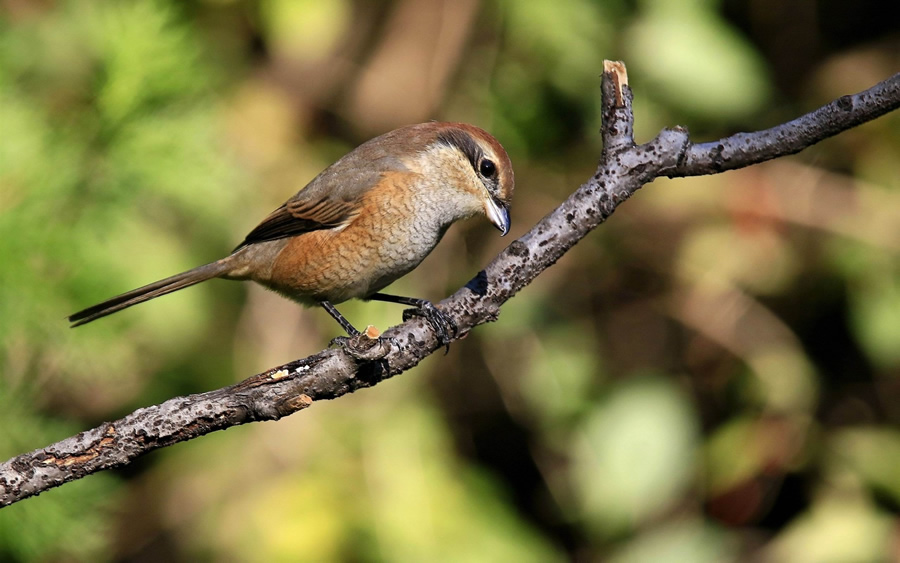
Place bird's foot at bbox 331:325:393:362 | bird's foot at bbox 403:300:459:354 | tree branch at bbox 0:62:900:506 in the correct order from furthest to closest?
→ bird's foot at bbox 403:300:459:354 → bird's foot at bbox 331:325:393:362 → tree branch at bbox 0:62:900:506

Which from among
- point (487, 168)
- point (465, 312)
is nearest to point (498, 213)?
point (487, 168)

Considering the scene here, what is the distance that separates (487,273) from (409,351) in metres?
0.28

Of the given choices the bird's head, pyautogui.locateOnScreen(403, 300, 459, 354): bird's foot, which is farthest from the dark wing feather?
pyautogui.locateOnScreen(403, 300, 459, 354): bird's foot

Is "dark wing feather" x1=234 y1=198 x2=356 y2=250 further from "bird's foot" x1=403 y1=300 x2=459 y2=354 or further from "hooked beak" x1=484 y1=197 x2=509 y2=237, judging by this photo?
Answer: "bird's foot" x1=403 y1=300 x2=459 y2=354

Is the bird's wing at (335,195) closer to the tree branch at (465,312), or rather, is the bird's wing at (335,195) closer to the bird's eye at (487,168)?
the bird's eye at (487,168)

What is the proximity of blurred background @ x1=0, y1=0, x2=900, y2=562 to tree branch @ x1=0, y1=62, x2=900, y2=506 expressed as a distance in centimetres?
94

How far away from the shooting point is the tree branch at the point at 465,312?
177cm

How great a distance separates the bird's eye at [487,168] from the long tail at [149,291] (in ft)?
3.16

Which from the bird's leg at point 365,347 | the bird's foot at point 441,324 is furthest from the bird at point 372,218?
the bird's leg at point 365,347

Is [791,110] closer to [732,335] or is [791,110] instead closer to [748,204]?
[748,204]

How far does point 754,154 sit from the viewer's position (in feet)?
6.40

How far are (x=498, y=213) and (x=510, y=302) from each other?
837 mm

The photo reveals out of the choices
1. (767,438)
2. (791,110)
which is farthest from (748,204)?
(767,438)

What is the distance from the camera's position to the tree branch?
1.77 metres
